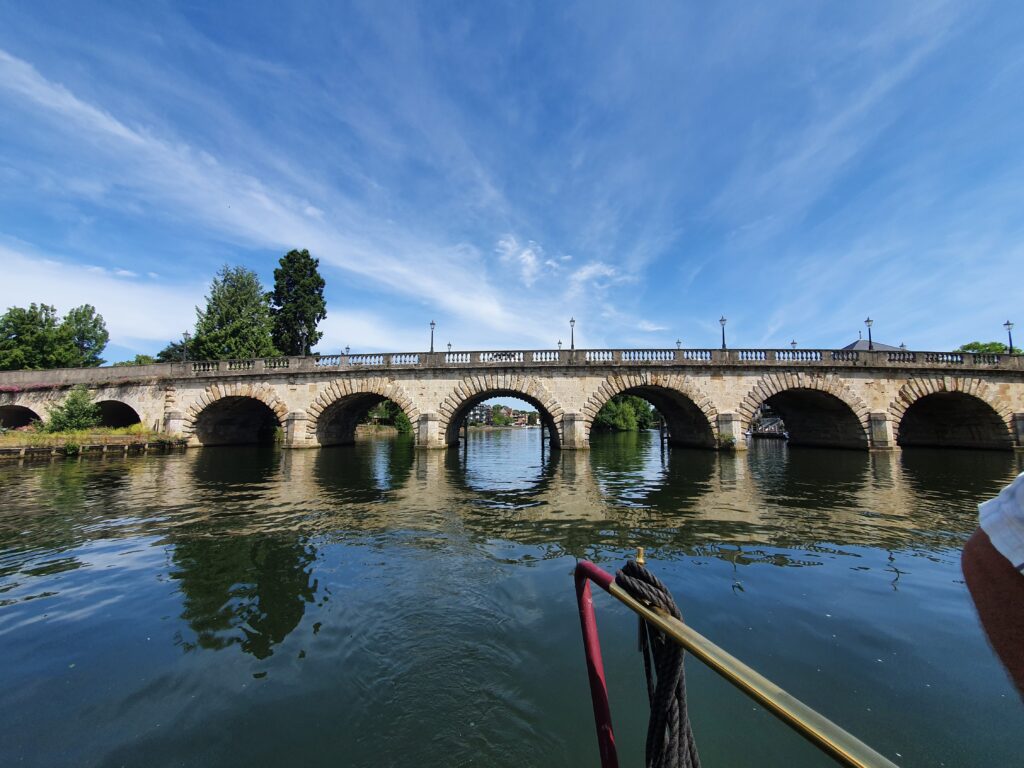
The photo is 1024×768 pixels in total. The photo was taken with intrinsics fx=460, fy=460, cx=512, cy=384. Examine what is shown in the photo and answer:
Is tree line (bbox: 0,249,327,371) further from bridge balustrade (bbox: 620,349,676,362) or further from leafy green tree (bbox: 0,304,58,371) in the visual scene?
bridge balustrade (bbox: 620,349,676,362)

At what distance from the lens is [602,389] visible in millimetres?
22641

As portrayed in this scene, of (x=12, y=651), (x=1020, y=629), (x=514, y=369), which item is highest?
(x=514, y=369)

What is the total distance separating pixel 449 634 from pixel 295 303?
1610 inches

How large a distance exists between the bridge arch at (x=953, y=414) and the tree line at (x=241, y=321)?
135 ft

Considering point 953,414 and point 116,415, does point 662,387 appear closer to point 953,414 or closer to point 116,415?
point 953,414

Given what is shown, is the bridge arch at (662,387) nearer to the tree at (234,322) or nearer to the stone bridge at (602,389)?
the stone bridge at (602,389)

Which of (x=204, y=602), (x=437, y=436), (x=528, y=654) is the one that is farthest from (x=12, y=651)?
(x=437, y=436)

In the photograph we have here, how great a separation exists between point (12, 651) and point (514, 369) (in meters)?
20.0

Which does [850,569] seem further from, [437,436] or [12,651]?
[437,436]

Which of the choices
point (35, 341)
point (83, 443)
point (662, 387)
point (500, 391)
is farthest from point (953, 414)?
point (35, 341)

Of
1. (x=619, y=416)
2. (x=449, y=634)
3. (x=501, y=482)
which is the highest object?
(x=619, y=416)

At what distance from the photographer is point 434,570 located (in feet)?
19.2

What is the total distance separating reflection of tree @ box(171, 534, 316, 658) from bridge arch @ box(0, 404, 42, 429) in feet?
109

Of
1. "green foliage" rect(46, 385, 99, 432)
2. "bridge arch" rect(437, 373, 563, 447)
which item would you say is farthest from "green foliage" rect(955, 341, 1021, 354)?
"green foliage" rect(46, 385, 99, 432)
